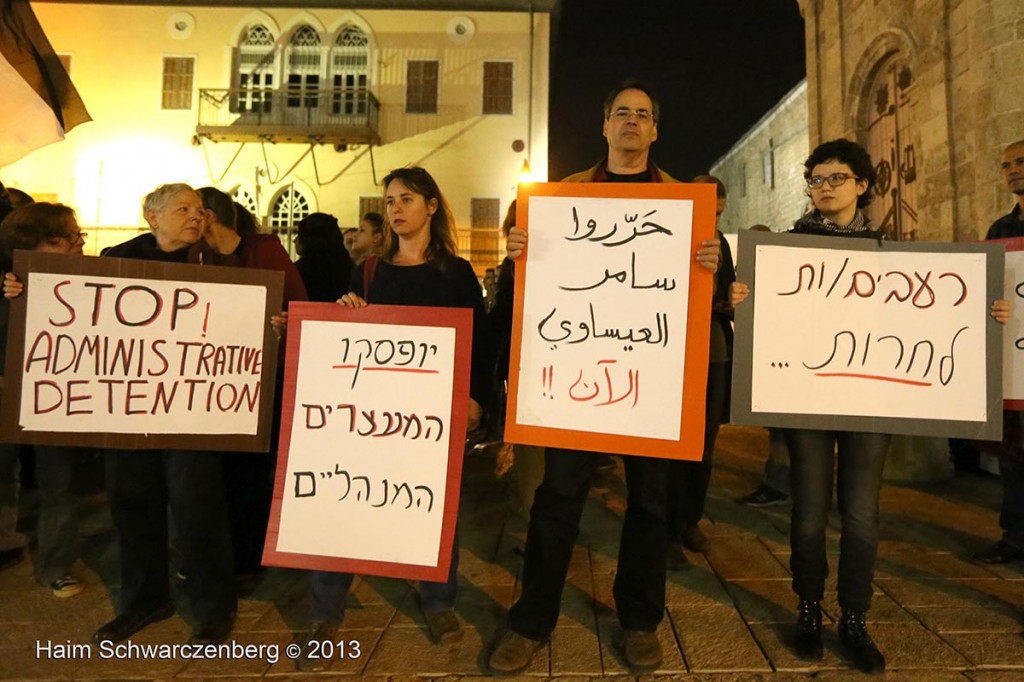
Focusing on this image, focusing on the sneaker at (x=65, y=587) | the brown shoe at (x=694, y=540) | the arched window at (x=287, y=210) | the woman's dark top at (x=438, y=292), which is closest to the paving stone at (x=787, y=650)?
the brown shoe at (x=694, y=540)

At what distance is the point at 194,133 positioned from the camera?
1920cm

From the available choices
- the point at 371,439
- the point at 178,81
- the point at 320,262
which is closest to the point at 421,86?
the point at 178,81

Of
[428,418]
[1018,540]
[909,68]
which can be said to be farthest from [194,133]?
[1018,540]

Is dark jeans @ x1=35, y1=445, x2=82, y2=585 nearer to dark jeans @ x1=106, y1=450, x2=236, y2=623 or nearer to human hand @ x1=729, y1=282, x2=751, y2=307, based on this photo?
dark jeans @ x1=106, y1=450, x2=236, y2=623

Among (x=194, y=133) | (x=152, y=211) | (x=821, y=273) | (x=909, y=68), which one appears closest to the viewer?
(x=821, y=273)

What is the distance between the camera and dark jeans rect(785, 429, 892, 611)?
238cm

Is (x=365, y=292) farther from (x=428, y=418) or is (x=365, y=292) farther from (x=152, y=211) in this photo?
(x=152, y=211)

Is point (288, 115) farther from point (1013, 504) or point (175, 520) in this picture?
point (1013, 504)

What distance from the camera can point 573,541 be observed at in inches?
92.4

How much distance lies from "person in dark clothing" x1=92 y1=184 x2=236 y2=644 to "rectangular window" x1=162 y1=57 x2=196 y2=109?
65.5ft

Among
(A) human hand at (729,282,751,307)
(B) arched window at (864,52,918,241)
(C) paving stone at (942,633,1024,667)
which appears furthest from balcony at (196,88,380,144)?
(C) paving stone at (942,633,1024,667)

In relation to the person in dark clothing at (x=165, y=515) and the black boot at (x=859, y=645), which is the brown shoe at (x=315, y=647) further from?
the black boot at (x=859, y=645)

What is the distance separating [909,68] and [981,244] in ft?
21.5

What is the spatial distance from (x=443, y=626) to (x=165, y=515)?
4.39 feet
